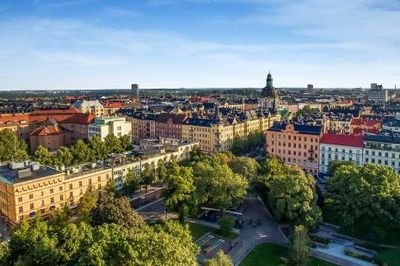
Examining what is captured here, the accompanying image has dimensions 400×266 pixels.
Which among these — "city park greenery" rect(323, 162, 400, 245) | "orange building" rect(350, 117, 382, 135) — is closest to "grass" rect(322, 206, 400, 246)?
"city park greenery" rect(323, 162, 400, 245)

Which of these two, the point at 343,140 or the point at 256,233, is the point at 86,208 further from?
the point at 343,140

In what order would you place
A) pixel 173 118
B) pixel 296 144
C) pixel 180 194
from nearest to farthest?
pixel 180 194
pixel 296 144
pixel 173 118

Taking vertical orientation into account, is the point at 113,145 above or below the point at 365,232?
above

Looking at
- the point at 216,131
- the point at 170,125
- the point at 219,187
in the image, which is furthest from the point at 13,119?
the point at 219,187

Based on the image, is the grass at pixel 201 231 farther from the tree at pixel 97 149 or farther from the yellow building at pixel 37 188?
the tree at pixel 97 149

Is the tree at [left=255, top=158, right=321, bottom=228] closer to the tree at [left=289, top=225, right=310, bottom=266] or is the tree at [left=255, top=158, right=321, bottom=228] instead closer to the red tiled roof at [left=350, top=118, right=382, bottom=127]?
the tree at [left=289, top=225, right=310, bottom=266]

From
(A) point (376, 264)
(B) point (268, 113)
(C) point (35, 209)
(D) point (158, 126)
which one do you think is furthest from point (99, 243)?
(B) point (268, 113)

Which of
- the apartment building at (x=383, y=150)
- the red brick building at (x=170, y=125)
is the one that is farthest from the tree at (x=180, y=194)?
the red brick building at (x=170, y=125)

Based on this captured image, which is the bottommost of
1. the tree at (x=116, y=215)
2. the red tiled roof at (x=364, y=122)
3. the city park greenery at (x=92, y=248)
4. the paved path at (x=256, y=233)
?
the paved path at (x=256, y=233)
